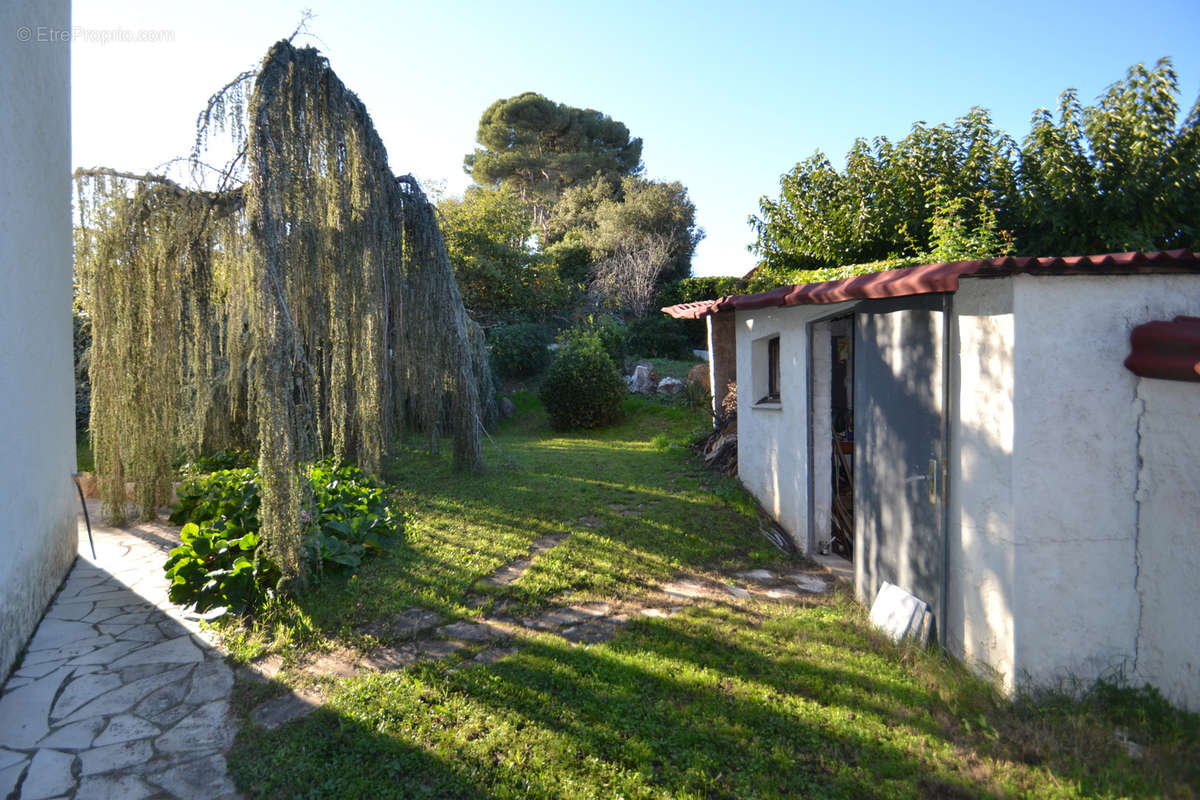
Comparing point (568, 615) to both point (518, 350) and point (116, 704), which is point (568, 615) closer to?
point (116, 704)

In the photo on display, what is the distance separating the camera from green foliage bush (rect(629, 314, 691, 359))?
20859 mm

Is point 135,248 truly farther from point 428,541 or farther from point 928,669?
point 928,669

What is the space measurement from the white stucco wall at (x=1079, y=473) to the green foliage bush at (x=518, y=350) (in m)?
14.7

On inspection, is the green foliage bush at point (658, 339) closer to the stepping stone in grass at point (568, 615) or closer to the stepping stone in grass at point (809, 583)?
the stepping stone in grass at point (809, 583)

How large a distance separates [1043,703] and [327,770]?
12.2 feet

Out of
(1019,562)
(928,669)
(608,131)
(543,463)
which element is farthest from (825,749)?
(608,131)

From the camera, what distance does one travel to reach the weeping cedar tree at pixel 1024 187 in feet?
36.2

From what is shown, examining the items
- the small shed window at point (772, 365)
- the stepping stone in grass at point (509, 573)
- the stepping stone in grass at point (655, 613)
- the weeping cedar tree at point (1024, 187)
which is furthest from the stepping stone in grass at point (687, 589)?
the weeping cedar tree at point (1024, 187)

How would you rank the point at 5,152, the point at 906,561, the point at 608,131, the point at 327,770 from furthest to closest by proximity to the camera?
1. the point at 608,131
2. the point at 906,561
3. the point at 5,152
4. the point at 327,770

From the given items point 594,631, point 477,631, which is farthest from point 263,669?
point 594,631

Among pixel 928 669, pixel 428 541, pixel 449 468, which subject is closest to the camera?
pixel 928 669

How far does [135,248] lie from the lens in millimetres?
7250

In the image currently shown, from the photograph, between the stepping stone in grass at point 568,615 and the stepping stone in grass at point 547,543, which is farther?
the stepping stone in grass at point 547,543

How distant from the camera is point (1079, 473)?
3.58m
